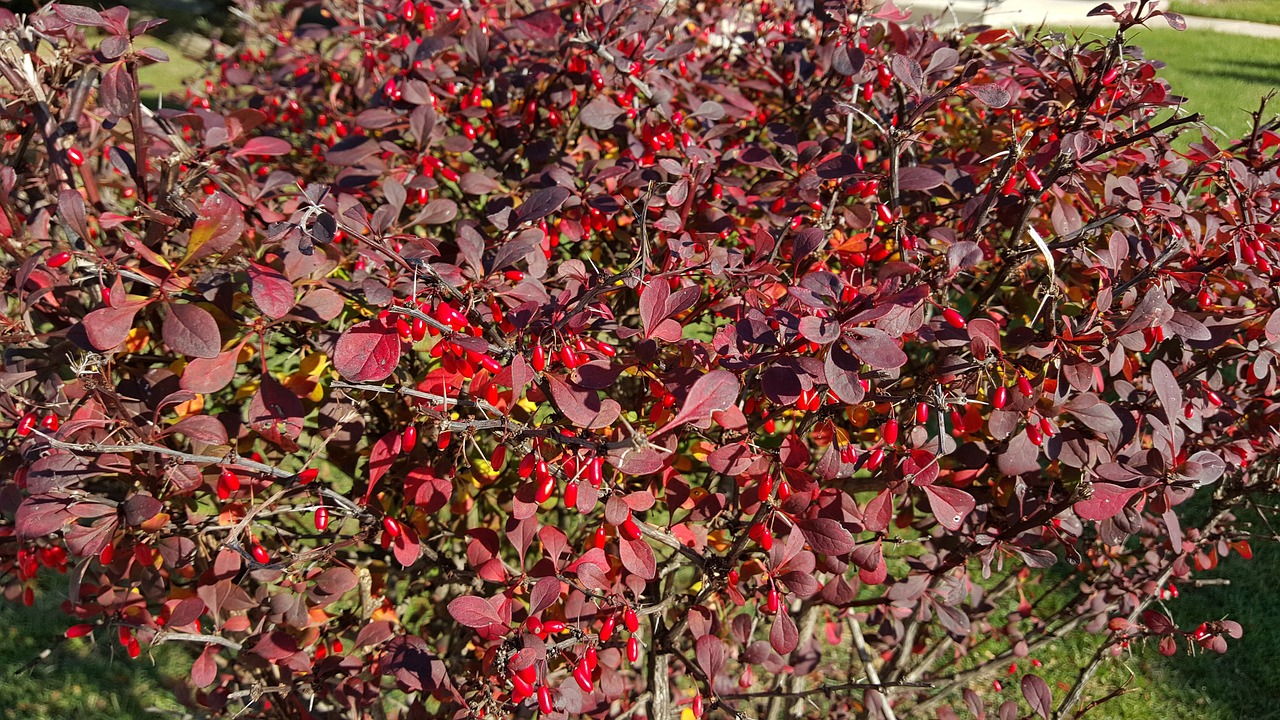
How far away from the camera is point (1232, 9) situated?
263 centimetres

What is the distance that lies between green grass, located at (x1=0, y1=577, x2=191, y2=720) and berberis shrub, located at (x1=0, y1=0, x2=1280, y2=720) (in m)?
0.86

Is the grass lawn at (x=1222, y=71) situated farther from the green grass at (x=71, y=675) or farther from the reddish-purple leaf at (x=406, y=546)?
the green grass at (x=71, y=675)

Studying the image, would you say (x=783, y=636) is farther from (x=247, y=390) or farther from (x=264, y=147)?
(x=264, y=147)

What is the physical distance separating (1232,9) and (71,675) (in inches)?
179

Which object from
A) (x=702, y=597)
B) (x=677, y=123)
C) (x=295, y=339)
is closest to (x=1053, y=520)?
(x=702, y=597)

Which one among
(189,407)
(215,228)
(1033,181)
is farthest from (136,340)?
(1033,181)

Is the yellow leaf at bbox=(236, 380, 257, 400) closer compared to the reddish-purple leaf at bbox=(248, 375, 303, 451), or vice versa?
the reddish-purple leaf at bbox=(248, 375, 303, 451)

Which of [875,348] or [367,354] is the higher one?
[875,348]

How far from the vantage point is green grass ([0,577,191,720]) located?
296cm

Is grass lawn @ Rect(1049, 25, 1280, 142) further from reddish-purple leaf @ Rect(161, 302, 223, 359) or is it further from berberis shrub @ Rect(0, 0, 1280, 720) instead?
reddish-purple leaf @ Rect(161, 302, 223, 359)

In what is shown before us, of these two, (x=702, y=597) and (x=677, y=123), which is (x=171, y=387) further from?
(x=677, y=123)

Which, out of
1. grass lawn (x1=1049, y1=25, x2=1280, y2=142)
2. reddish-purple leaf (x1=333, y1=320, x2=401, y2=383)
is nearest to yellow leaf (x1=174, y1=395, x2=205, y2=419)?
reddish-purple leaf (x1=333, y1=320, x2=401, y2=383)

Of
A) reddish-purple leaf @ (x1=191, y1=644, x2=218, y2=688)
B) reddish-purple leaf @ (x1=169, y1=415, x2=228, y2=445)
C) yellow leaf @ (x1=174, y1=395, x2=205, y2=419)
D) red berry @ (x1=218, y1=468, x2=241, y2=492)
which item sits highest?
reddish-purple leaf @ (x1=169, y1=415, x2=228, y2=445)

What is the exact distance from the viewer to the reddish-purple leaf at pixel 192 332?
1384mm
